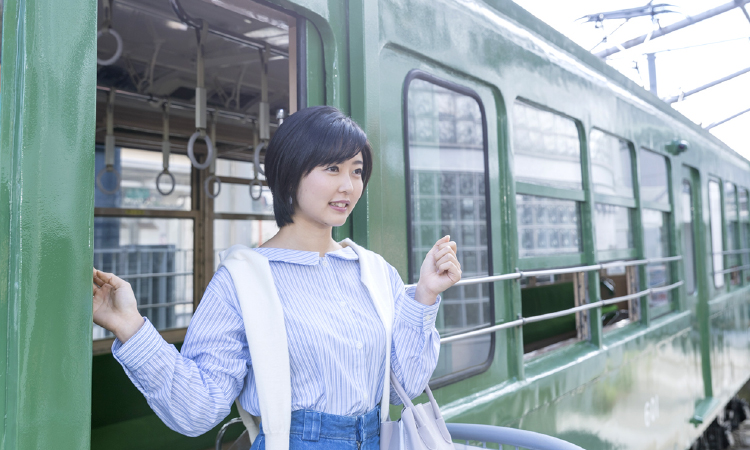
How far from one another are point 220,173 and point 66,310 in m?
3.52

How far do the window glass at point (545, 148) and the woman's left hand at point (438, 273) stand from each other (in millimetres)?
1131

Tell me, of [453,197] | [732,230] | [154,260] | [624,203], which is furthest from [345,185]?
[732,230]

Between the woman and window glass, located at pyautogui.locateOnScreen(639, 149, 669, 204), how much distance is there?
2.70m

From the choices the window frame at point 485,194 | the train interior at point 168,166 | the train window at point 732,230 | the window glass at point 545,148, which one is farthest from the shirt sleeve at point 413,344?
the train window at point 732,230

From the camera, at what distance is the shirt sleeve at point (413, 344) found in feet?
4.01

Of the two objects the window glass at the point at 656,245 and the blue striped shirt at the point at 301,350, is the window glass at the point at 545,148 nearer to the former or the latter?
the window glass at the point at 656,245

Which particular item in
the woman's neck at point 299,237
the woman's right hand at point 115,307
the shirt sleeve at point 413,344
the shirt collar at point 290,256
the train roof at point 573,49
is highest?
the train roof at point 573,49

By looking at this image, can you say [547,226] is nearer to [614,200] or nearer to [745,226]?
[614,200]

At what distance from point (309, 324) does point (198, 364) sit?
0.19 metres

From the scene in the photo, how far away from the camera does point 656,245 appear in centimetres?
380

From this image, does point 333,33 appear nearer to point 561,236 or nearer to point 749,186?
point 561,236

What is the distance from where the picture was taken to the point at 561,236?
2.62 metres

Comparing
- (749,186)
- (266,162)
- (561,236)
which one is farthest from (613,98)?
(749,186)

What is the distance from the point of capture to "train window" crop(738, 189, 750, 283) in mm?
6523
